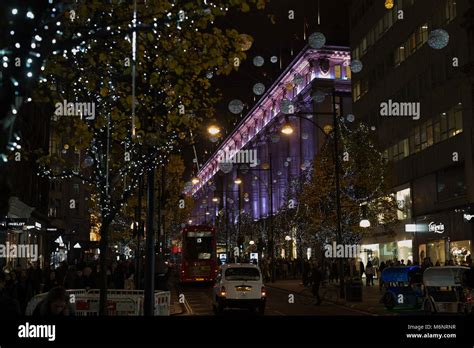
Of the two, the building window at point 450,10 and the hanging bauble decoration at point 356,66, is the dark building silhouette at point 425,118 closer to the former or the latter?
the building window at point 450,10

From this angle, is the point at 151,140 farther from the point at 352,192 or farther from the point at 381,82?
the point at 381,82

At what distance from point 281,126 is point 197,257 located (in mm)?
45493

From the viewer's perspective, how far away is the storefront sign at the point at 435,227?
38938 mm

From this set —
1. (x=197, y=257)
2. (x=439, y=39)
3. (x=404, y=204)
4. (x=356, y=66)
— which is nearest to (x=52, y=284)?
(x=197, y=257)

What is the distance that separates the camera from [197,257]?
44.4 m

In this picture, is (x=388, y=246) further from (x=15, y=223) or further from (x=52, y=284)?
(x=52, y=284)

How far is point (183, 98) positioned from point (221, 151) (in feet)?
419

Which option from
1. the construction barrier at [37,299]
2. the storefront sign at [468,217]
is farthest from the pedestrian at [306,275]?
the construction barrier at [37,299]

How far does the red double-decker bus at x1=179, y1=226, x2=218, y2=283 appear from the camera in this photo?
44281 millimetres

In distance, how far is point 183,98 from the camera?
1605 centimetres

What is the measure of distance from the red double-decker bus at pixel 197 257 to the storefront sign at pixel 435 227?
1457 centimetres

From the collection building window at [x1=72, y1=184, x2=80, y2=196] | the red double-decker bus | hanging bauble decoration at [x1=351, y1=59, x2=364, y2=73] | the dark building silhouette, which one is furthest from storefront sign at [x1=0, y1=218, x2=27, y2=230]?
building window at [x1=72, y1=184, x2=80, y2=196]

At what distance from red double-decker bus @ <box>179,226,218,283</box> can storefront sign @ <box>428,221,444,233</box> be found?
47.8 feet

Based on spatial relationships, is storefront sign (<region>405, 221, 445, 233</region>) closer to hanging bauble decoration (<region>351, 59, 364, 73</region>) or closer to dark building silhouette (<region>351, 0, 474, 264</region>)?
dark building silhouette (<region>351, 0, 474, 264</region>)
